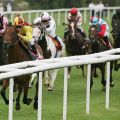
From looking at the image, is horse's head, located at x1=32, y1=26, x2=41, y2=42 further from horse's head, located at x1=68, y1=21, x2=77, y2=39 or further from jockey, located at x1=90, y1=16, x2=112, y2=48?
horse's head, located at x1=68, y1=21, x2=77, y2=39

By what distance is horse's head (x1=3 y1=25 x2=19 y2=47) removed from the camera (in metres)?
11.7

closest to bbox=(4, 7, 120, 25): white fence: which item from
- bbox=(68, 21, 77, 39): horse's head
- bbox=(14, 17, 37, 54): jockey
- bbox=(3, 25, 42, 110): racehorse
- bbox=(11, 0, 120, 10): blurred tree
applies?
bbox=(11, 0, 120, 10): blurred tree

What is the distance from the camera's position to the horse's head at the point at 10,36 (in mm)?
11656

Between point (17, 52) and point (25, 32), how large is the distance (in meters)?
0.68

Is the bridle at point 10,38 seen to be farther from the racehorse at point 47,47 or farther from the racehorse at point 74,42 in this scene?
the racehorse at point 74,42

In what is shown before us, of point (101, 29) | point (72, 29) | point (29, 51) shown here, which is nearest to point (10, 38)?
point (29, 51)

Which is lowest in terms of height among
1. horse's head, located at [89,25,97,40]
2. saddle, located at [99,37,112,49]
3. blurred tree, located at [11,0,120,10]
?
blurred tree, located at [11,0,120,10]

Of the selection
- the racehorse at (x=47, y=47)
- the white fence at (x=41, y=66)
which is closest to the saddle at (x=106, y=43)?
the racehorse at (x=47, y=47)

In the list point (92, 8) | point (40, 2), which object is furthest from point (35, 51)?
point (40, 2)

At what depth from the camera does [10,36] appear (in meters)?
11.7

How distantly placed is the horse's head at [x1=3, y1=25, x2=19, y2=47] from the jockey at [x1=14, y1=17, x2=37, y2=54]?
1.35 ft

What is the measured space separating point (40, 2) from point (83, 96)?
25.4m

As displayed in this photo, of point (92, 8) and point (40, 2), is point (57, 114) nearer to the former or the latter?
point (92, 8)

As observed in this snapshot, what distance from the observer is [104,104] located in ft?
38.1
